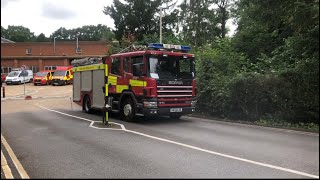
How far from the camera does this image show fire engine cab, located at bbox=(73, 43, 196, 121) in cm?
1244

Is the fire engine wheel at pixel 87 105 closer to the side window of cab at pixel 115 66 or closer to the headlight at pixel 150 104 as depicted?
the side window of cab at pixel 115 66

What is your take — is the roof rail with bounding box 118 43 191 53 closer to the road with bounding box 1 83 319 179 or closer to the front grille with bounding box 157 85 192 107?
the front grille with bounding box 157 85 192 107

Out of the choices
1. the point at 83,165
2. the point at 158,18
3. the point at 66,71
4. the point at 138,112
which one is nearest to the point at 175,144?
the point at 83,165

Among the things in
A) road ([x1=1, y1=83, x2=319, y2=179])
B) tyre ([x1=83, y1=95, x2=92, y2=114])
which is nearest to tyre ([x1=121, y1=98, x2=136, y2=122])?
road ([x1=1, y1=83, x2=319, y2=179])

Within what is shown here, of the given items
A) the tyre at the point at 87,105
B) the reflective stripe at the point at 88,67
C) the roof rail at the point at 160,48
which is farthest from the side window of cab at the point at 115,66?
the tyre at the point at 87,105

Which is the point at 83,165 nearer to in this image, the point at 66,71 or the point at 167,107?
the point at 167,107

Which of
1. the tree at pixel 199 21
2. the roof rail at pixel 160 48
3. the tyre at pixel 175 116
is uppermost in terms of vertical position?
the tree at pixel 199 21

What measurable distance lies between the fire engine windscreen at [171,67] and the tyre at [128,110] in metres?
1.54

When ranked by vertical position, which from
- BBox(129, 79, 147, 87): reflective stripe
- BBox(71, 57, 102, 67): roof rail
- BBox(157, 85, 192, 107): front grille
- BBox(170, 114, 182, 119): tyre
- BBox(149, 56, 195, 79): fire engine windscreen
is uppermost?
BBox(71, 57, 102, 67): roof rail

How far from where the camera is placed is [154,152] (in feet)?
24.5

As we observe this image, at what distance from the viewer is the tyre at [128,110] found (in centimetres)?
1310

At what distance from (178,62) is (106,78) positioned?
2.56m

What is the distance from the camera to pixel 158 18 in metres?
18.9

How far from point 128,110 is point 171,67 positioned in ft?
6.99
